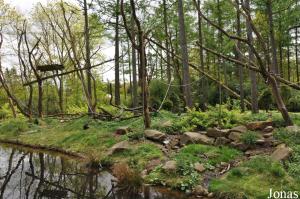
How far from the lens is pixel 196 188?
25.5 ft

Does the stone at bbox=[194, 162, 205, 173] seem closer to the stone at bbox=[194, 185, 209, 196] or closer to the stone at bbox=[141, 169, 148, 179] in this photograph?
the stone at bbox=[194, 185, 209, 196]

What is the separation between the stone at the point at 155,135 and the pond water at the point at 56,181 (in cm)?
194

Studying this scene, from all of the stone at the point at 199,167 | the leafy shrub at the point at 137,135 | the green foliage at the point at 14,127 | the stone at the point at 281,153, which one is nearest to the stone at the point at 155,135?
the leafy shrub at the point at 137,135

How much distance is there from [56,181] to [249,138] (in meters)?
5.22

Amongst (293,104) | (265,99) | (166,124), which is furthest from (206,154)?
(293,104)

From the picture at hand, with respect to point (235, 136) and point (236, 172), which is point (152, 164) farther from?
point (236, 172)

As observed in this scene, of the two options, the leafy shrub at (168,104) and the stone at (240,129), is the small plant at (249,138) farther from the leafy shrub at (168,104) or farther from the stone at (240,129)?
the leafy shrub at (168,104)

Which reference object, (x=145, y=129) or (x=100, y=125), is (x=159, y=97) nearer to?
(x=100, y=125)

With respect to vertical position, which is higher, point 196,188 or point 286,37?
point 286,37

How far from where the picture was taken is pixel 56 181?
31.5 feet

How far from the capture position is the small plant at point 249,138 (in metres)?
9.26

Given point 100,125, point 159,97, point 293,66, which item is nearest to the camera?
point 100,125

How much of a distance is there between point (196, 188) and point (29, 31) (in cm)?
2685

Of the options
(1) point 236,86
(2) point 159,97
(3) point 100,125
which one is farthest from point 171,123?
(1) point 236,86
